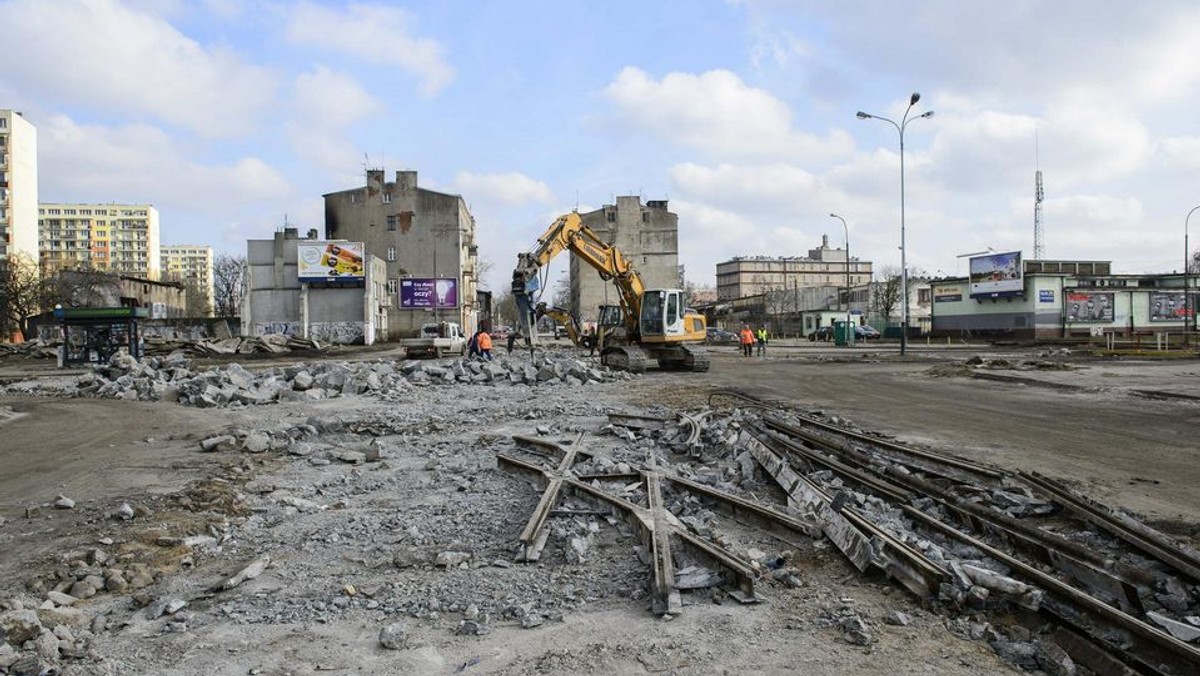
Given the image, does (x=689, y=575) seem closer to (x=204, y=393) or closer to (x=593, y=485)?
(x=593, y=485)

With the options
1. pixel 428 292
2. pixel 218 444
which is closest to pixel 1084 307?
pixel 428 292

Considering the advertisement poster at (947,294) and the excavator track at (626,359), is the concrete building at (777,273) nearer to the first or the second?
the advertisement poster at (947,294)

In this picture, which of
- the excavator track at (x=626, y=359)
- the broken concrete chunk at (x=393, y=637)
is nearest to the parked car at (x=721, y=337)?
the excavator track at (x=626, y=359)

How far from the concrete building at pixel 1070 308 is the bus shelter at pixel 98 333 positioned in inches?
2233

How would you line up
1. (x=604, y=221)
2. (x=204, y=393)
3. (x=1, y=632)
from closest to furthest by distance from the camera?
(x=1, y=632) < (x=204, y=393) < (x=604, y=221)

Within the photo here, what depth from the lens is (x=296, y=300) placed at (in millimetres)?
59438

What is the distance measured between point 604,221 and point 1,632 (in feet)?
251

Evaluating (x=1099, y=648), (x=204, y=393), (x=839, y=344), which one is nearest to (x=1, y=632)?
(x=1099, y=648)

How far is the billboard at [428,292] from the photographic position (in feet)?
212

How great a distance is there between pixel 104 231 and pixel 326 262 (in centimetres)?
13483

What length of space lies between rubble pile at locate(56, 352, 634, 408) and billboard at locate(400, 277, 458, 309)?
40894mm

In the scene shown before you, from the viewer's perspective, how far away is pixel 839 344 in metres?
55.9

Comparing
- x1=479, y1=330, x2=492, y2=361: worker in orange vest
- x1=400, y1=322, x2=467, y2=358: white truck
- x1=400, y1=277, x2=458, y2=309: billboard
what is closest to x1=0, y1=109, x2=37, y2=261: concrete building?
x1=400, y1=277, x2=458, y2=309: billboard

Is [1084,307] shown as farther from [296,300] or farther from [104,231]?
[104,231]
